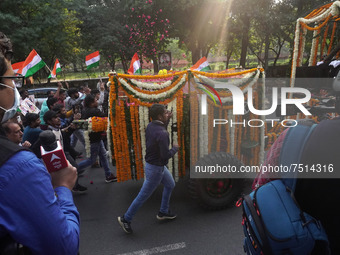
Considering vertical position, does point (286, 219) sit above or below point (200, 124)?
above

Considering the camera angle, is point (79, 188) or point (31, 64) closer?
point (79, 188)

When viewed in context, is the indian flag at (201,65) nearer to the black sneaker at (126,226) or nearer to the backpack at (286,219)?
the black sneaker at (126,226)

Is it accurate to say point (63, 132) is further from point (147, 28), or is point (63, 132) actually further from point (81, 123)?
point (147, 28)

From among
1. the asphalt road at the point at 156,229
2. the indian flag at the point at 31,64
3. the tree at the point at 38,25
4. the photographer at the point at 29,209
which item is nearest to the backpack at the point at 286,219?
the photographer at the point at 29,209

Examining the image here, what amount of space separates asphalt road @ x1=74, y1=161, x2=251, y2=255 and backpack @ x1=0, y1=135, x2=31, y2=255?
262cm

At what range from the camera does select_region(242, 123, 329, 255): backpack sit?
140 cm

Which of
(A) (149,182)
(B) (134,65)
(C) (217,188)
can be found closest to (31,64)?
(B) (134,65)

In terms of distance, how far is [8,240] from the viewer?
3.61 feet

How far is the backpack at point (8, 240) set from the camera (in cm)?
108

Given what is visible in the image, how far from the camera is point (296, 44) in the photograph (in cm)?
636

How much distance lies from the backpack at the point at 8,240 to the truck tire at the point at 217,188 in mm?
3144

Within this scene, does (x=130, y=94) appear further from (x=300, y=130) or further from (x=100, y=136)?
(x=300, y=130)

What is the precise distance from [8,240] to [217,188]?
11.5 ft

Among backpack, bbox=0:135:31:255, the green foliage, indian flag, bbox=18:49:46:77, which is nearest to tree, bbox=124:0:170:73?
the green foliage
